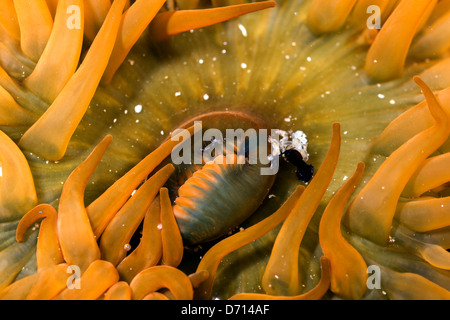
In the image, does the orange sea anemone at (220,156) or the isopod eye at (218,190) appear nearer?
the orange sea anemone at (220,156)

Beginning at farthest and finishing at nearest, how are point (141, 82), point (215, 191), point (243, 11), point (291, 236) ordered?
1. point (141, 82)
2. point (243, 11)
3. point (215, 191)
4. point (291, 236)

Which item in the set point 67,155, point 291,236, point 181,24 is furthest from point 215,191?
point 181,24

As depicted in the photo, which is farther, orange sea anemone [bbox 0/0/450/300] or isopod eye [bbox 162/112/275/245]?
isopod eye [bbox 162/112/275/245]

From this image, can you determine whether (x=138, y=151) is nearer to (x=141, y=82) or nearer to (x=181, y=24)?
(x=141, y=82)

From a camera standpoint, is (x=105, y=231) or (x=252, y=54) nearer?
(x=105, y=231)

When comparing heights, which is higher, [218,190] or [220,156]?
[220,156]
